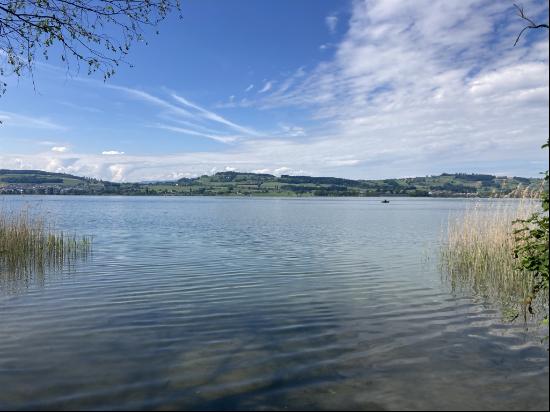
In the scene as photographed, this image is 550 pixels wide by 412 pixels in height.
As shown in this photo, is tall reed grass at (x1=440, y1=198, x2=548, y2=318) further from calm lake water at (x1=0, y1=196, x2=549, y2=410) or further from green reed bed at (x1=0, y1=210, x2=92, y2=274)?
green reed bed at (x1=0, y1=210, x2=92, y2=274)

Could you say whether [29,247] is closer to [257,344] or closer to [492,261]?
[257,344]

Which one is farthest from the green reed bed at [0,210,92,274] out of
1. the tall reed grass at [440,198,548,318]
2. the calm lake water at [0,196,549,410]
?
the tall reed grass at [440,198,548,318]

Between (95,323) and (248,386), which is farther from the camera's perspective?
(95,323)

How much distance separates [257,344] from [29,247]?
15.1 metres

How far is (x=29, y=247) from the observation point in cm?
1941

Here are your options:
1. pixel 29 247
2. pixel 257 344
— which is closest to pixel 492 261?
pixel 257 344

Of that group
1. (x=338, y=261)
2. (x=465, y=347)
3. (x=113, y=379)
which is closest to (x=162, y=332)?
(x=113, y=379)

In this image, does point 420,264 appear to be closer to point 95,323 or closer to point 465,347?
point 465,347

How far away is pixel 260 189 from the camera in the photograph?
19575 cm

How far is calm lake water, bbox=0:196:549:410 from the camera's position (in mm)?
6289

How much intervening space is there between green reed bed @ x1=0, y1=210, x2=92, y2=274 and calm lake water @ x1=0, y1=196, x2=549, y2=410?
8.40 ft

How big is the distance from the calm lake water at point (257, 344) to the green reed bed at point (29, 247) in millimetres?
2561

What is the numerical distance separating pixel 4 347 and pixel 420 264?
1610 cm

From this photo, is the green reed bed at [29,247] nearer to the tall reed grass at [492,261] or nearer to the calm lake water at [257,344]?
the calm lake water at [257,344]
